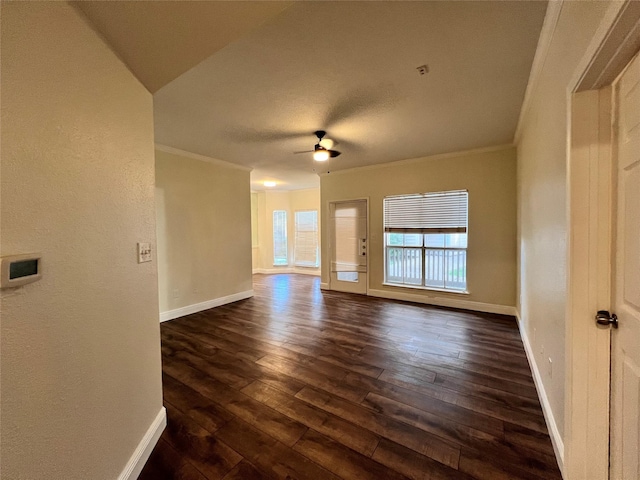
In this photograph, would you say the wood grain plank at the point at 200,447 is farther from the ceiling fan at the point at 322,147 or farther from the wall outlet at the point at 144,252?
the ceiling fan at the point at 322,147

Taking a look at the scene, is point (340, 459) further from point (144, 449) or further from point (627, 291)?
point (627, 291)

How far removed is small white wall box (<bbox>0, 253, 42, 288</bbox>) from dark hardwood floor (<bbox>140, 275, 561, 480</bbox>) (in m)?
1.31

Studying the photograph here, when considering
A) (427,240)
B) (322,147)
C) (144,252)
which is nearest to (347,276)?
(427,240)

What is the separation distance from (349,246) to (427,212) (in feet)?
5.65

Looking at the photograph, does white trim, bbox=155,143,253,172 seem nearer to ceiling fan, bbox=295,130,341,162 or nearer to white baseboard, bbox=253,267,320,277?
ceiling fan, bbox=295,130,341,162

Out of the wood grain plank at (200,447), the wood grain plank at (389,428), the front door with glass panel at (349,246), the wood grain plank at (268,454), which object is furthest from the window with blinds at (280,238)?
the wood grain plank at (268,454)

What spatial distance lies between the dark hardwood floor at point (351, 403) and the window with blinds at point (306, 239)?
4516 mm

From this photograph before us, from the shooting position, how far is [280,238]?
27.6 feet

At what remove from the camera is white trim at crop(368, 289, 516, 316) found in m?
4.02

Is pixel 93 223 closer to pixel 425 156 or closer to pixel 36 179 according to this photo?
pixel 36 179

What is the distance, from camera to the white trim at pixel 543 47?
4.65 ft

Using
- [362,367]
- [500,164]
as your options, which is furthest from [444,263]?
[362,367]

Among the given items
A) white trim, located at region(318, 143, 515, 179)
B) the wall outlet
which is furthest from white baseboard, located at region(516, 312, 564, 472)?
white trim, located at region(318, 143, 515, 179)

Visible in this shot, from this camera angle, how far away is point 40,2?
2.95ft
